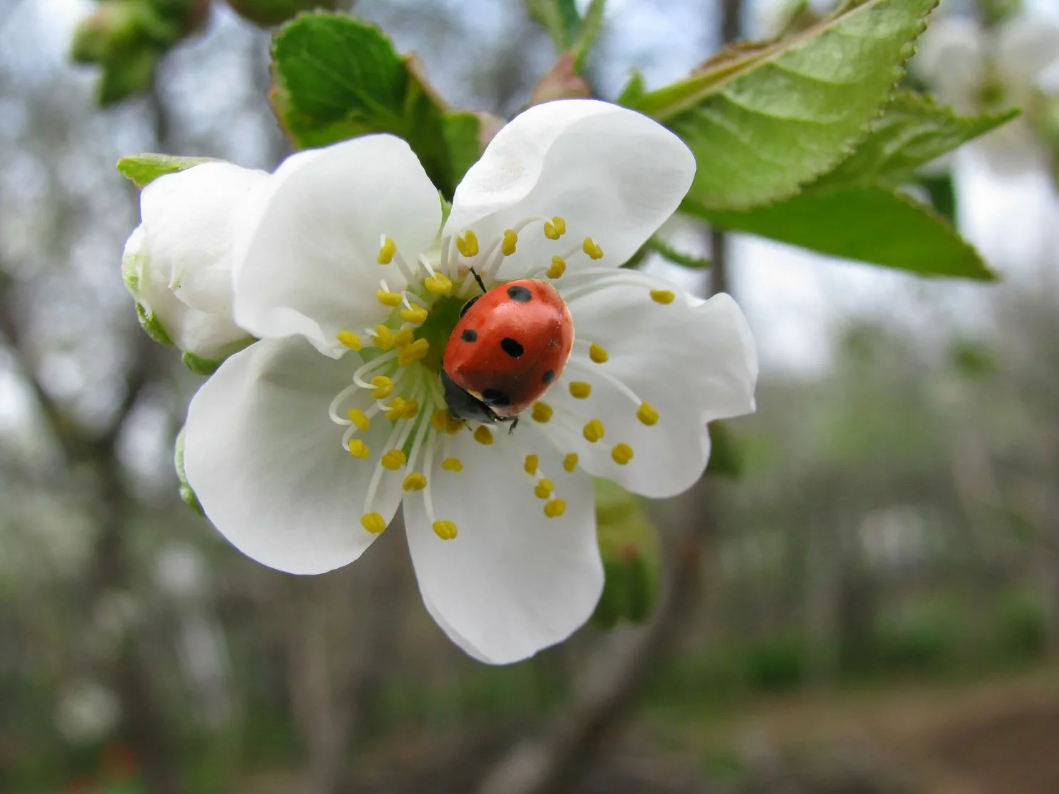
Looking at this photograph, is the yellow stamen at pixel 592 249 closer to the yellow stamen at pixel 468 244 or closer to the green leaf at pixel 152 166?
the yellow stamen at pixel 468 244

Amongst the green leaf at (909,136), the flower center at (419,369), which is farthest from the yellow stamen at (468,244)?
the green leaf at (909,136)

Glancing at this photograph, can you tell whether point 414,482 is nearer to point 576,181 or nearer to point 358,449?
point 358,449

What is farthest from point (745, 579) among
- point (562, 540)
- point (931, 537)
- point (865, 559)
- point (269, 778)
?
point (562, 540)

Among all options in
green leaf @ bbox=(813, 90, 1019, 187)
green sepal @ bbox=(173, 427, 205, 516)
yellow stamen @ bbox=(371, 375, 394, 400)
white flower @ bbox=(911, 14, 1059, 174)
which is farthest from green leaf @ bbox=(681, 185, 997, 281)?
white flower @ bbox=(911, 14, 1059, 174)

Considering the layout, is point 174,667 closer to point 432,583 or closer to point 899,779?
point 899,779

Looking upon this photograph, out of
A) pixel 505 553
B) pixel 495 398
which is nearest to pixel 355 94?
pixel 495 398

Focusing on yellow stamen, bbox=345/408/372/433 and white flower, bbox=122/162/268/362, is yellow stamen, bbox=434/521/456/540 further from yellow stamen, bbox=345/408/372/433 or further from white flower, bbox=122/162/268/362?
white flower, bbox=122/162/268/362
